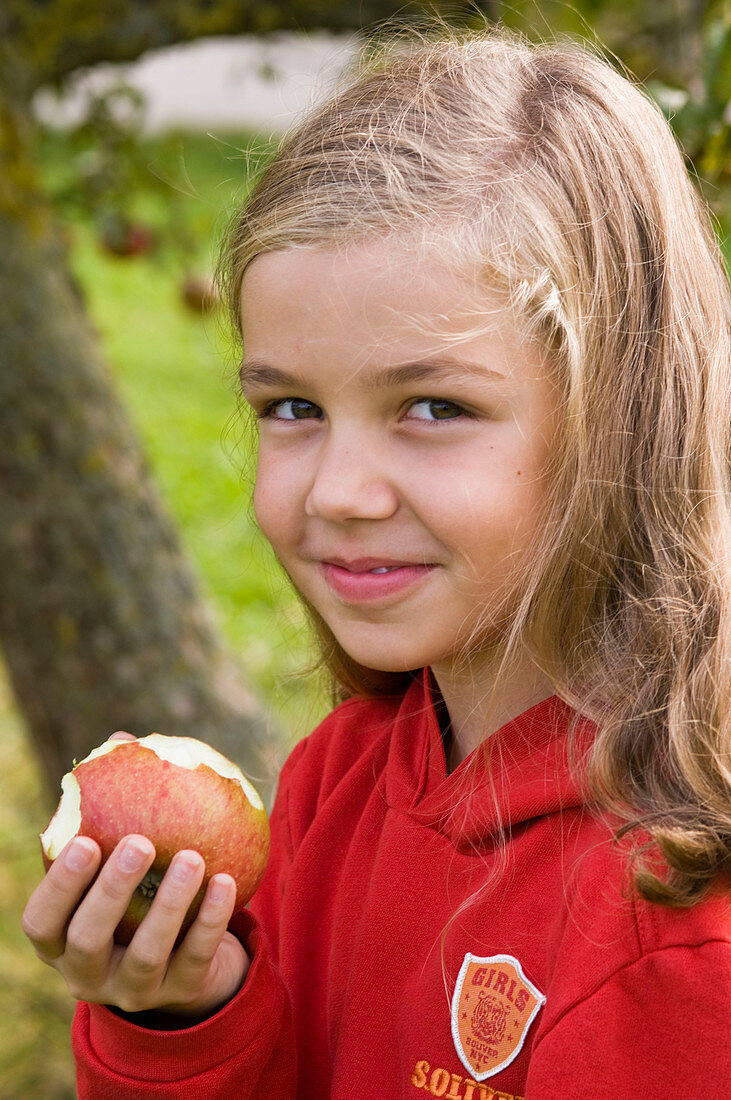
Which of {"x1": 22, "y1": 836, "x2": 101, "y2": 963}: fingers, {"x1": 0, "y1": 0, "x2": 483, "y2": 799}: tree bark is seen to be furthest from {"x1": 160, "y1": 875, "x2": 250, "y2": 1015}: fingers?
{"x1": 0, "y1": 0, "x2": 483, "y2": 799}: tree bark

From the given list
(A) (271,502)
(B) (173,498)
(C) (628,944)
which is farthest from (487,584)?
(B) (173,498)

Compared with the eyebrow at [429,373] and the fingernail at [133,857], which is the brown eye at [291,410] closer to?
the eyebrow at [429,373]

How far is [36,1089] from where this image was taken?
2539mm

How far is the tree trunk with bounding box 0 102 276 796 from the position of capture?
101 inches

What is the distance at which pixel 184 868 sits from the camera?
1.05 meters

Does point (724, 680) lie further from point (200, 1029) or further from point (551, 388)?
point (200, 1029)

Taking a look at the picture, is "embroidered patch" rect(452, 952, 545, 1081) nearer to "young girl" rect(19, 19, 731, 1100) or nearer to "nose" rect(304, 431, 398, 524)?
"young girl" rect(19, 19, 731, 1100)

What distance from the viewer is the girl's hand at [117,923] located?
41.2 inches

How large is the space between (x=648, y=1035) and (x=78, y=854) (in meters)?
0.50

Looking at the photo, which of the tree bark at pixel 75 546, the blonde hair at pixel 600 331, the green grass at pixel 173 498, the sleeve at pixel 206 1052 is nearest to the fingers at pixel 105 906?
the sleeve at pixel 206 1052

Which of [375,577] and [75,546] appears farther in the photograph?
[75,546]

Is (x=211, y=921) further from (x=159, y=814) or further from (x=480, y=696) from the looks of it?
(x=480, y=696)

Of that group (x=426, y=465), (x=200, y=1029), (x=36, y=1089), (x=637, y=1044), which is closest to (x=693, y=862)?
(x=637, y=1044)

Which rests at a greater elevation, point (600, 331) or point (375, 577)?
point (600, 331)
